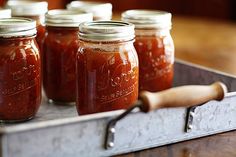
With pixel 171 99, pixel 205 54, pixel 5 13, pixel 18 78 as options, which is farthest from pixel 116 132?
pixel 205 54

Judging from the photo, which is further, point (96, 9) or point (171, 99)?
point (96, 9)

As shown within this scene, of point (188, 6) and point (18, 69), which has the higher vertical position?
point (18, 69)

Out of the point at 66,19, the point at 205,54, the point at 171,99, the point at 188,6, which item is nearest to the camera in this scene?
the point at 171,99

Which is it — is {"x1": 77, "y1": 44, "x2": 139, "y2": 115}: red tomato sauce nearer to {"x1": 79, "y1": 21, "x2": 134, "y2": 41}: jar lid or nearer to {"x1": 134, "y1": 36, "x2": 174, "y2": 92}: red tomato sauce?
{"x1": 79, "y1": 21, "x2": 134, "y2": 41}: jar lid

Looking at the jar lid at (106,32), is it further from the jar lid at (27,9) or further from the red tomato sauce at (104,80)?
the jar lid at (27,9)

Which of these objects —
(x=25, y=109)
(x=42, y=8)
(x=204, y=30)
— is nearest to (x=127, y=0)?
(x=204, y=30)

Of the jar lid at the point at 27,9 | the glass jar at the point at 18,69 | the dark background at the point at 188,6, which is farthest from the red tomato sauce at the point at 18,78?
the dark background at the point at 188,6

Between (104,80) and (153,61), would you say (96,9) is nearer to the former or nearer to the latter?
(153,61)
